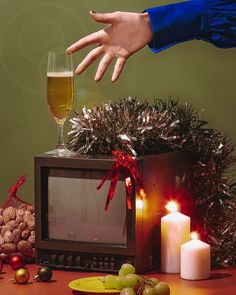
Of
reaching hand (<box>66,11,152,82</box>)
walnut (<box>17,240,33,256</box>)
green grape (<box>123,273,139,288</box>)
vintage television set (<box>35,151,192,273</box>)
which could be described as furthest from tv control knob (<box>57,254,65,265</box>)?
reaching hand (<box>66,11,152,82</box>)

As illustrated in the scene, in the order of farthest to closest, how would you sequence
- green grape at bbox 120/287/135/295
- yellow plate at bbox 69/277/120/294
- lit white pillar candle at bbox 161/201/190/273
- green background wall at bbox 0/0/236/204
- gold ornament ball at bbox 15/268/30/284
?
green background wall at bbox 0/0/236/204, lit white pillar candle at bbox 161/201/190/273, gold ornament ball at bbox 15/268/30/284, yellow plate at bbox 69/277/120/294, green grape at bbox 120/287/135/295

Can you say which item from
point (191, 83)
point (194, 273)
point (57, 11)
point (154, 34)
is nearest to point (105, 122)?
point (154, 34)

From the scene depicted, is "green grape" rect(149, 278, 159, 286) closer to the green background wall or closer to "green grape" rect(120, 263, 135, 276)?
"green grape" rect(120, 263, 135, 276)

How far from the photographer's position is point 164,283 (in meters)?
2.03

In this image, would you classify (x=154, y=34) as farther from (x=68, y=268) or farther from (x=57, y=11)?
(x=57, y=11)

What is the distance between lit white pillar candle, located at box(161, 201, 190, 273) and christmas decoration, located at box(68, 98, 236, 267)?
0.36 ft

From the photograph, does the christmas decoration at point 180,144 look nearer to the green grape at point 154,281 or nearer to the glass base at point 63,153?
the glass base at point 63,153

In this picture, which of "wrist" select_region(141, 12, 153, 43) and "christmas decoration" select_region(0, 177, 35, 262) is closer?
"wrist" select_region(141, 12, 153, 43)

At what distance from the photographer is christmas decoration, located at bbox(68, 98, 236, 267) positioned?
2312 mm

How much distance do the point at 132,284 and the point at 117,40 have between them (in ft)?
1.91

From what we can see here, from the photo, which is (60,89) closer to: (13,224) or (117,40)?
(117,40)

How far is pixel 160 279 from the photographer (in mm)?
2225

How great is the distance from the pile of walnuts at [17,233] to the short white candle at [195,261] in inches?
16.6

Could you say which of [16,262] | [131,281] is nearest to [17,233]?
[16,262]
